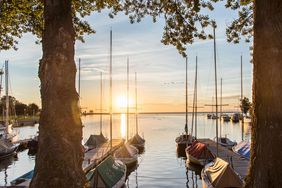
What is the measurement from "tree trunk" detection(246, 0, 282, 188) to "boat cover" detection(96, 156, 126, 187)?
14.9 metres

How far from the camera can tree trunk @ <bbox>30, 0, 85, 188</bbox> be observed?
8.37 meters

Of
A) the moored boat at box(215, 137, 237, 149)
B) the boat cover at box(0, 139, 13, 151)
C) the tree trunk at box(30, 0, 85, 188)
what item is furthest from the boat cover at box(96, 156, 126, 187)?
the moored boat at box(215, 137, 237, 149)

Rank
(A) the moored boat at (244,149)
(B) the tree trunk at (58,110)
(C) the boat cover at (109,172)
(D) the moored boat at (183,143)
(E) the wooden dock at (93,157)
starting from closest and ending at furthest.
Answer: (B) the tree trunk at (58,110), (C) the boat cover at (109,172), (E) the wooden dock at (93,157), (A) the moored boat at (244,149), (D) the moored boat at (183,143)

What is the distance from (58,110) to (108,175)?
50.7 feet

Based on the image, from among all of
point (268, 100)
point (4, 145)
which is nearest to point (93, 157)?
point (4, 145)

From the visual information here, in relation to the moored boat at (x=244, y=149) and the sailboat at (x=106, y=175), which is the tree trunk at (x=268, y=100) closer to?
the sailboat at (x=106, y=175)

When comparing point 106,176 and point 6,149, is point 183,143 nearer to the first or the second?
point 6,149

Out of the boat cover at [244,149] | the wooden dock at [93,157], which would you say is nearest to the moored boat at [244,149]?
the boat cover at [244,149]

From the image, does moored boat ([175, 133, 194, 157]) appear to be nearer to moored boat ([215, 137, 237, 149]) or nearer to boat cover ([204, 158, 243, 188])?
moored boat ([215, 137, 237, 149])

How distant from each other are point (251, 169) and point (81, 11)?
11.8m

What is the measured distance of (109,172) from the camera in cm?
2361

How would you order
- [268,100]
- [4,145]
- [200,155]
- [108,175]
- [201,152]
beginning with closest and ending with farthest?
[268,100] < [108,175] < [200,155] < [201,152] < [4,145]

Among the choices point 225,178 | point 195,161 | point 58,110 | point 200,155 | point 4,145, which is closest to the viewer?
point 58,110

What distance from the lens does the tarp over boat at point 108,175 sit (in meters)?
21.5
